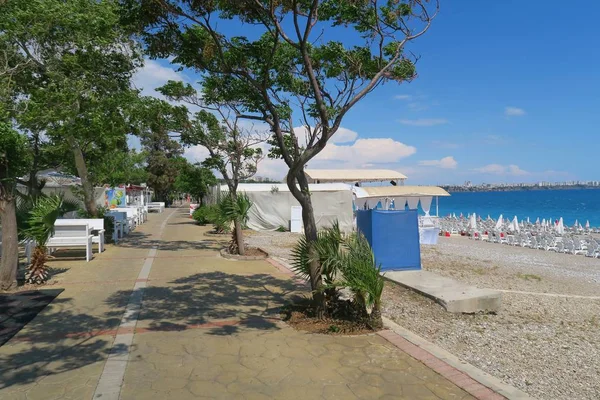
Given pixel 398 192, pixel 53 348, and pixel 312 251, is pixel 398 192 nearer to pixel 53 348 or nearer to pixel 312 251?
pixel 312 251

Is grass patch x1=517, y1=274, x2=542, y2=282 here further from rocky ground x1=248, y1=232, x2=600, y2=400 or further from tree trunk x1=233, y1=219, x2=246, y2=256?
tree trunk x1=233, y1=219, x2=246, y2=256

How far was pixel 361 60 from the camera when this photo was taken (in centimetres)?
727

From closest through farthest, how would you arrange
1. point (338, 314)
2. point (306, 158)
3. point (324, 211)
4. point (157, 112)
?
point (306, 158) < point (338, 314) < point (157, 112) < point (324, 211)

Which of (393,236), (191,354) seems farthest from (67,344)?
(393,236)

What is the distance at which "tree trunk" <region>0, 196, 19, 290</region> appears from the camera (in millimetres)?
7590

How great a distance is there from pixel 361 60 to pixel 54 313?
5.93m

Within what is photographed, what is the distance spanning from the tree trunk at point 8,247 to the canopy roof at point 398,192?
667 inches

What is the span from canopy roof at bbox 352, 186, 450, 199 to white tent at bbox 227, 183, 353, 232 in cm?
66

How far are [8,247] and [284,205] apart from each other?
15.9 m

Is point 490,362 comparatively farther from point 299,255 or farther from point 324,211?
point 324,211

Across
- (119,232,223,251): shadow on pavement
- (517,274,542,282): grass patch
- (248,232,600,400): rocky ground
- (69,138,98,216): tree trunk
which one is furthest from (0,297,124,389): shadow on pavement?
(517,274,542,282): grass patch

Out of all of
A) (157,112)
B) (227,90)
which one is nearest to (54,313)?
(227,90)

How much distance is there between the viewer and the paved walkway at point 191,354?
12.8 feet

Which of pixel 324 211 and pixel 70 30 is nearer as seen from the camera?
pixel 70 30
